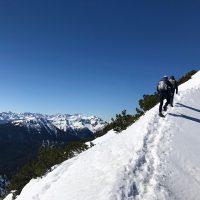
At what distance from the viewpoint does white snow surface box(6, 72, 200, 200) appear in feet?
34.3

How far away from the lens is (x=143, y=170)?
11.8 meters

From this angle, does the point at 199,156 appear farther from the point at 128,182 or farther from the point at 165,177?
the point at 128,182

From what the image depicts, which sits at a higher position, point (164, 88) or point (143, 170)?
point (164, 88)

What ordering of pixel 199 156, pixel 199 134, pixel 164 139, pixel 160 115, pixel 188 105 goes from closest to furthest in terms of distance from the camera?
pixel 199 156 < pixel 164 139 < pixel 199 134 < pixel 160 115 < pixel 188 105

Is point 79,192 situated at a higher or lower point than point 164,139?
lower

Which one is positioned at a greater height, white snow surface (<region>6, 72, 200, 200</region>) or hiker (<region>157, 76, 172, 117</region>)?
hiker (<region>157, 76, 172, 117</region>)

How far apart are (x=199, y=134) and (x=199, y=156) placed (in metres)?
2.99

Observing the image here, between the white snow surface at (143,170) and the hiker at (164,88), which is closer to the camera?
the white snow surface at (143,170)

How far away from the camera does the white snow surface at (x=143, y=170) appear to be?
34.3 ft

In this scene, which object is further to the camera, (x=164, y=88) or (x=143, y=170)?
(x=164, y=88)

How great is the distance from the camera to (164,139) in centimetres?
1503

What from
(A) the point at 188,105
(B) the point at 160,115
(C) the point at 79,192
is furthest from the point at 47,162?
(C) the point at 79,192

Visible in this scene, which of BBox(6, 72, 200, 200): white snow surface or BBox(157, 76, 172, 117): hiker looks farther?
BBox(157, 76, 172, 117): hiker

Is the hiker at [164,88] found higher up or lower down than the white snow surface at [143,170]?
higher up
